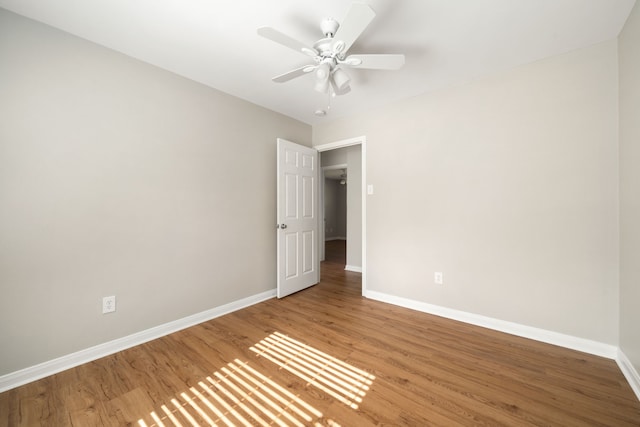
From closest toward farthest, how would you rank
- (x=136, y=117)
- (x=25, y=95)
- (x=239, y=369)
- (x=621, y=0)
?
1. (x=621, y=0)
2. (x=25, y=95)
3. (x=239, y=369)
4. (x=136, y=117)

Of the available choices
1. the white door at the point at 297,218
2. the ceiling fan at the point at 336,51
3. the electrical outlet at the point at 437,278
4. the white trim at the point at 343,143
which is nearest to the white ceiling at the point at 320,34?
the ceiling fan at the point at 336,51

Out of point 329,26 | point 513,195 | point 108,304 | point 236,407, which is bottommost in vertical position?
point 236,407

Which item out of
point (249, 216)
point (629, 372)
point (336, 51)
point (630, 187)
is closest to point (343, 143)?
point (249, 216)

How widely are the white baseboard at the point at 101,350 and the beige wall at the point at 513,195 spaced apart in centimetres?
211

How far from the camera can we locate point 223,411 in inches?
56.0

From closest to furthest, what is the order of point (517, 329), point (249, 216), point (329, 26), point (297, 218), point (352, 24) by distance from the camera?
point (352, 24) → point (329, 26) → point (517, 329) → point (249, 216) → point (297, 218)

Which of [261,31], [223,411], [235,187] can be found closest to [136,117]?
[235,187]

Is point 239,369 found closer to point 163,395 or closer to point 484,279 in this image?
point 163,395

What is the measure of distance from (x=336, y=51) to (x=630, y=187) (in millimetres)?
2216

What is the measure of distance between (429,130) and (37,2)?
328cm

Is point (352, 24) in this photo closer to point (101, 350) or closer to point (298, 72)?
point (298, 72)

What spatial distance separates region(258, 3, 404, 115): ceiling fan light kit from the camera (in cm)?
142

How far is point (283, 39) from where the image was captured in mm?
1479

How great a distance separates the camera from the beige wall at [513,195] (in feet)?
6.33
